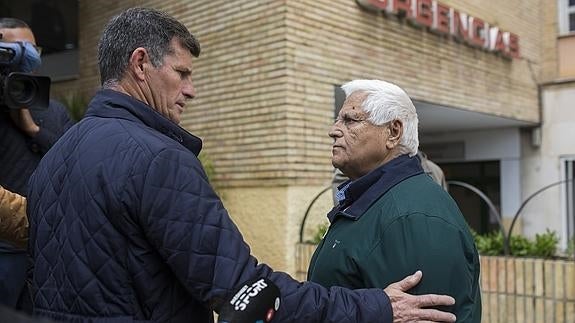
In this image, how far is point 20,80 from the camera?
275cm

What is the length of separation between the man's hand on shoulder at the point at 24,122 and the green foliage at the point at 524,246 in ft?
11.8

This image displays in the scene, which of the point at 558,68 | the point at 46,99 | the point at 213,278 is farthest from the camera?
the point at 558,68

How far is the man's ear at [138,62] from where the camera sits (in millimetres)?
1749

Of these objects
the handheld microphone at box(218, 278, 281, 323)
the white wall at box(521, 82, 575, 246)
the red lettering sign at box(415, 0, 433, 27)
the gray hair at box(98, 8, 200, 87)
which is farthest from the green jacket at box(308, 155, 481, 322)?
the white wall at box(521, 82, 575, 246)

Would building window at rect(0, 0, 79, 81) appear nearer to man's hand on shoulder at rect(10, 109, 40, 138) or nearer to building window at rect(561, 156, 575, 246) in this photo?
man's hand on shoulder at rect(10, 109, 40, 138)

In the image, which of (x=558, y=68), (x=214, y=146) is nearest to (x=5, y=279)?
(x=214, y=146)

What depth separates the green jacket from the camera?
75.2 inches

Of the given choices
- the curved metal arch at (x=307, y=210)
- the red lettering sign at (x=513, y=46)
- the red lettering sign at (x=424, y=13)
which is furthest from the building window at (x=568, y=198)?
the curved metal arch at (x=307, y=210)

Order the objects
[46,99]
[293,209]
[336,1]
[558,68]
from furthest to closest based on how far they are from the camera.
→ [558,68] < [336,1] < [293,209] < [46,99]

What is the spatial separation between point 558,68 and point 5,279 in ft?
34.0

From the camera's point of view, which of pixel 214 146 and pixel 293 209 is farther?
pixel 214 146

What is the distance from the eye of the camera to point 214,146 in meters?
7.00

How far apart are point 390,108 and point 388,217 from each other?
42 centimetres

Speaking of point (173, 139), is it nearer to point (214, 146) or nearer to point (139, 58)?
point (139, 58)
